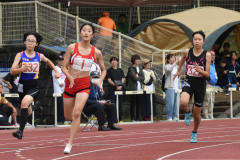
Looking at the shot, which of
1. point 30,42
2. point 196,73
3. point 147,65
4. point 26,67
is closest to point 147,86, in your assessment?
point 147,65

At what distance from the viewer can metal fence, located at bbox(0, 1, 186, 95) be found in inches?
657

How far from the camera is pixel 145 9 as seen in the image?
2103cm

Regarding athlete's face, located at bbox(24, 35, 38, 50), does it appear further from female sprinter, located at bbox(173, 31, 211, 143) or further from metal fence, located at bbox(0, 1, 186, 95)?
metal fence, located at bbox(0, 1, 186, 95)

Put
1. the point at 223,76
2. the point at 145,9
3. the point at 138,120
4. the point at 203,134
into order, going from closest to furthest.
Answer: the point at 203,134
the point at 138,120
the point at 223,76
the point at 145,9

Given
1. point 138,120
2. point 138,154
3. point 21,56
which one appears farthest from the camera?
point 138,120

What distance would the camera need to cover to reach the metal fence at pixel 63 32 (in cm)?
1669

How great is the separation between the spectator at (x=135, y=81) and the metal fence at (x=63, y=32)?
1306mm

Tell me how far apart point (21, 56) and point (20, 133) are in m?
1.57

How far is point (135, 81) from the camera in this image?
613 inches

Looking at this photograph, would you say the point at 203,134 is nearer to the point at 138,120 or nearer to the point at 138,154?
the point at 138,154

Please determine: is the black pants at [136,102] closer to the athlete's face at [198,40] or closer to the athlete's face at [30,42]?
the athlete's face at [30,42]

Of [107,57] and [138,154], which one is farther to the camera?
[107,57]

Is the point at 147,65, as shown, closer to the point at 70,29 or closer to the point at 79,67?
the point at 70,29

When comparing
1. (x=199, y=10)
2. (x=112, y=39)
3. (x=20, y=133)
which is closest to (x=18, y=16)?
(x=112, y=39)
